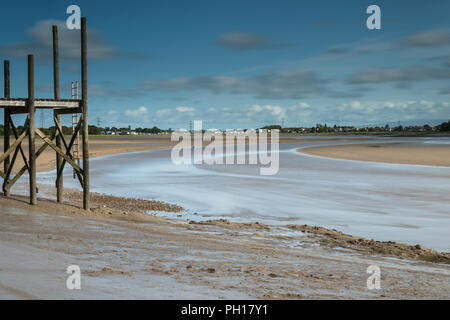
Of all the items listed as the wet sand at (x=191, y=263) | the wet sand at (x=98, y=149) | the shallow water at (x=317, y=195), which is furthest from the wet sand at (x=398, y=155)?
the wet sand at (x=191, y=263)

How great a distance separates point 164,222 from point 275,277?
219 inches

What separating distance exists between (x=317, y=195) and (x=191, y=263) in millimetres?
10915

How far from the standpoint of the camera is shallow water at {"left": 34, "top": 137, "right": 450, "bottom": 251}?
11.9 m

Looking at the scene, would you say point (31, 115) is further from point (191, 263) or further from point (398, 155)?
point (398, 155)

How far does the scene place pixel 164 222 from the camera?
1147 cm

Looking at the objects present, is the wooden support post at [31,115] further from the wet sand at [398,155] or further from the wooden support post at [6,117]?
the wet sand at [398,155]

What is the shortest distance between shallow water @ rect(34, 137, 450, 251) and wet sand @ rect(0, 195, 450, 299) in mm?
1857

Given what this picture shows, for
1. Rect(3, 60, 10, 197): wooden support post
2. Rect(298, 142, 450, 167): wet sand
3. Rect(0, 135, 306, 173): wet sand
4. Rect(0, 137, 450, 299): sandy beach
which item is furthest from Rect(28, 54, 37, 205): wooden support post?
Rect(298, 142, 450, 167): wet sand

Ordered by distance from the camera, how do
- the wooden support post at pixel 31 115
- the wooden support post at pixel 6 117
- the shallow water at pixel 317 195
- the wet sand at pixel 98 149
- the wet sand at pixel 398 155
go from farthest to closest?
the wet sand at pixel 398 155, the wet sand at pixel 98 149, the wooden support post at pixel 6 117, the wooden support post at pixel 31 115, the shallow water at pixel 317 195

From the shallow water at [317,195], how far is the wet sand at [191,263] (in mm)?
1857

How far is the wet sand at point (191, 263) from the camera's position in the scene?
563 centimetres
